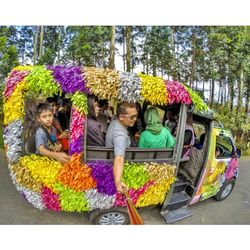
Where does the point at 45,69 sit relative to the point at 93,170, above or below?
above

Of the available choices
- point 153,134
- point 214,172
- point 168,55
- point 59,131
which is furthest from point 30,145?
point 168,55

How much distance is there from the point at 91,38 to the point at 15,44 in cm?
102

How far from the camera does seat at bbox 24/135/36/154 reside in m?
2.64

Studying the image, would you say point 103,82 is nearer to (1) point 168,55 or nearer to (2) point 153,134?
(2) point 153,134

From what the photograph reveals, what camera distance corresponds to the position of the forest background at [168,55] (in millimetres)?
4074

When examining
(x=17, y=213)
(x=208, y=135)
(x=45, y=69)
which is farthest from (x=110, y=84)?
(x=17, y=213)

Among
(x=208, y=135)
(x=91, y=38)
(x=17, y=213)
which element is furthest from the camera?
(x=91, y=38)

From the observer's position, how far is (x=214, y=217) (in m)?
3.31

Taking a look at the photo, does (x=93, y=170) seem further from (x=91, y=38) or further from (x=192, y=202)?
(x=91, y=38)

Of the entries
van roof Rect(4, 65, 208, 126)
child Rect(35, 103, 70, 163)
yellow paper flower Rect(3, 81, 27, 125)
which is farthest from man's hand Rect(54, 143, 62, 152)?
van roof Rect(4, 65, 208, 126)

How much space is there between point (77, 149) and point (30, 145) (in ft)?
1.56

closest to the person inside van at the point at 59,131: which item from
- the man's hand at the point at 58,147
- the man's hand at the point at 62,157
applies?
the man's hand at the point at 58,147

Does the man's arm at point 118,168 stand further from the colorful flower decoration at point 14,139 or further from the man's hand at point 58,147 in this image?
the colorful flower decoration at point 14,139

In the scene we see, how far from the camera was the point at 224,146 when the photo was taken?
144 inches
